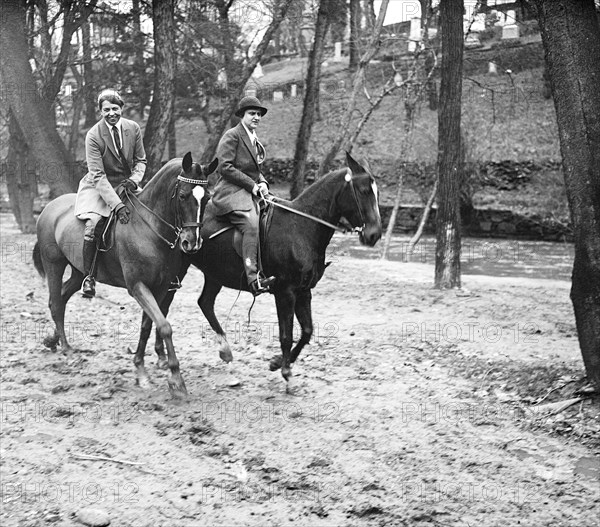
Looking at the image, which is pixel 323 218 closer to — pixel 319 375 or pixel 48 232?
pixel 319 375

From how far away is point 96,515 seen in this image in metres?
5.33

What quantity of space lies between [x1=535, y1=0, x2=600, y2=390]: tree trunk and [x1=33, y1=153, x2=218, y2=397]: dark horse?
3.54 meters

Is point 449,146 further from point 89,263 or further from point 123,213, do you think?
point 89,263

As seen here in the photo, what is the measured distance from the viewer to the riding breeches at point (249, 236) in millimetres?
8195

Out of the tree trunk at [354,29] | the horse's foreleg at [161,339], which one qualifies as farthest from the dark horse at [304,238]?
the tree trunk at [354,29]

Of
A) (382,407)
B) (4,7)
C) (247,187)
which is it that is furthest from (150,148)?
(382,407)

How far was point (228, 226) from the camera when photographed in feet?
28.4

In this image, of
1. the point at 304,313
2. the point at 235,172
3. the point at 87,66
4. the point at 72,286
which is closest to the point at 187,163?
the point at 235,172

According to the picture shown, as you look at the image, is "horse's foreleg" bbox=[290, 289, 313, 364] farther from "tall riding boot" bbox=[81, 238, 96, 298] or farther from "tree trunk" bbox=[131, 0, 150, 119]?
"tree trunk" bbox=[131, 0, 150, 119]

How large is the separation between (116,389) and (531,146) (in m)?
34.4

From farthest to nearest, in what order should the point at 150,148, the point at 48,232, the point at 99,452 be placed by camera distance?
the point at 150,148
the point at 48,232
the point at 99,452

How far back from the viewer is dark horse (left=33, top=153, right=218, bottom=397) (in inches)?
301

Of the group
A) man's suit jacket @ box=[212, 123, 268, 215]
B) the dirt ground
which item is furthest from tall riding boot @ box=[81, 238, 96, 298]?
man's suit jacket @ box=[212, 123, 268, 215]

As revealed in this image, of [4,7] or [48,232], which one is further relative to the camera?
[4,7]
